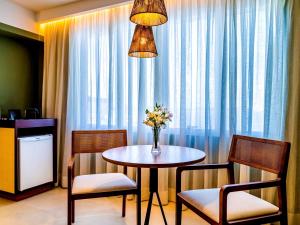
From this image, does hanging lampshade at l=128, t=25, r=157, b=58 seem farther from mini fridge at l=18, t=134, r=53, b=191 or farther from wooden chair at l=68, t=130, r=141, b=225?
mini fridge at l=18, t=134, r=53, b=191

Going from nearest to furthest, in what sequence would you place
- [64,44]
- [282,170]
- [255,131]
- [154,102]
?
[282,170], [255,131], [154,102], [64,44]

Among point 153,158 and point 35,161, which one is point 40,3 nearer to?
point 35,161

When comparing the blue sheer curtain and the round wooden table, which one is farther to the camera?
the blue sheer curtain

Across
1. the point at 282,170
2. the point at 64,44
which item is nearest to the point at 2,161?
the point at 64,44

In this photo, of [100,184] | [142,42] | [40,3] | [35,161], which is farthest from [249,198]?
[40,3]

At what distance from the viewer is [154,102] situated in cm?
291

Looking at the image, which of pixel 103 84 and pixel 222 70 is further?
pixel 103 84

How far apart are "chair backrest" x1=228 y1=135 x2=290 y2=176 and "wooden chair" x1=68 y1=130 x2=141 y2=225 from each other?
894mm

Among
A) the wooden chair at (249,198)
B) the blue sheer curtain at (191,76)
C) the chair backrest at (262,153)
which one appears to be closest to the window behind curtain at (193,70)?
the blue sheer curtain at (191,76)

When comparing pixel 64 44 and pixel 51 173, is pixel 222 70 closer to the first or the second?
pixel 64 44

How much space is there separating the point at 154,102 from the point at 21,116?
6.80 ft

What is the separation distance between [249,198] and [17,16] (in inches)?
142

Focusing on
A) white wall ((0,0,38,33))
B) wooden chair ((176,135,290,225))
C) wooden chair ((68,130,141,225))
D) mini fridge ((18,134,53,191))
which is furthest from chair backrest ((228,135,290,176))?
white wall ((0,0,38,33))

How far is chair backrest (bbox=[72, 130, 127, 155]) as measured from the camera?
242 cm
